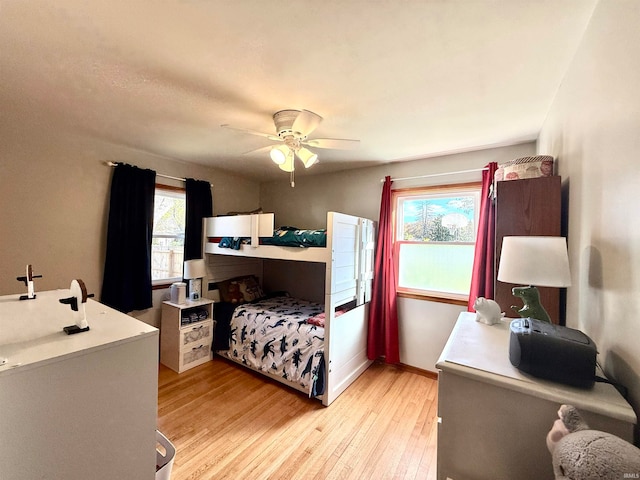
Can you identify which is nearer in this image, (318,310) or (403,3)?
(403,3)

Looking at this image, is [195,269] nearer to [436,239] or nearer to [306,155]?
[306,155]

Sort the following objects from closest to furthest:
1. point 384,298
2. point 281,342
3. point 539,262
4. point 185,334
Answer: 1. point 539,262
2. point 281,342
3. point 185,334
4. point 384,298

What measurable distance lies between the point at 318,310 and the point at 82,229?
2.51 m

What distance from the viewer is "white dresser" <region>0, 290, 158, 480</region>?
736 mm

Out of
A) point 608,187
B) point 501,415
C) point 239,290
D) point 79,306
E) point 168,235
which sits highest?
point 608,187

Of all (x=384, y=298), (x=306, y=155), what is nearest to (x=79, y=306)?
(x=306, y=155)

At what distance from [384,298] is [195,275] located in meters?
2.30

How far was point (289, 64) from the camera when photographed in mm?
1376

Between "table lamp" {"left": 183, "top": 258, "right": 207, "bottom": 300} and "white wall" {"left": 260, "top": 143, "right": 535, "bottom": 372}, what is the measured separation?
1.43 meters

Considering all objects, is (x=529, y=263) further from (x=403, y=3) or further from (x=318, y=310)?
(x=318, y=310)

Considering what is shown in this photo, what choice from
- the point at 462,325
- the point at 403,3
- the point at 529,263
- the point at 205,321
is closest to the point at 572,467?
the point at 529,263

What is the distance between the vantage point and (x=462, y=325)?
4.41ft

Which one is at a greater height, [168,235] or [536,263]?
[168,235]

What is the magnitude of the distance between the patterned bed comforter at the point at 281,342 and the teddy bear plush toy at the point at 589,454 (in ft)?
6.22
